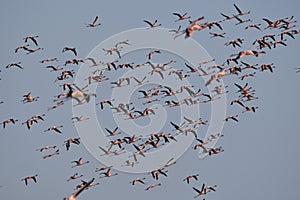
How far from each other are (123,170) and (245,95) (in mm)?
25227

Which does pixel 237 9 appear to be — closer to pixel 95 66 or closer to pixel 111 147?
pixel 95 66

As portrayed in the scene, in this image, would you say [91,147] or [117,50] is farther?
[91,147]

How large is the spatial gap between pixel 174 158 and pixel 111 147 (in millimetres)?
13139

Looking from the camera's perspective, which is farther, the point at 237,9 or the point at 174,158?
the point at 174,158

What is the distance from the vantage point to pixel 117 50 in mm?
66875

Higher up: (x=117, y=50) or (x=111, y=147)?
(x=117, y=50)

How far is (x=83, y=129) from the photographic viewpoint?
82.4 m

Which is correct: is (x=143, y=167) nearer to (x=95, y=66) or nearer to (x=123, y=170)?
(x=123, y=170)

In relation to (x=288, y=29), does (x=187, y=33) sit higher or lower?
lower

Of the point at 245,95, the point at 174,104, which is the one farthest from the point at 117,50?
the point at 245,95

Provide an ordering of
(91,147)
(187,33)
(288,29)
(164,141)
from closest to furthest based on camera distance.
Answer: (187,33), (288,29), (164,141), (91,147)

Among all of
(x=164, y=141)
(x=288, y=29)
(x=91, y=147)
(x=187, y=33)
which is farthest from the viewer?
(x=91, y=147)

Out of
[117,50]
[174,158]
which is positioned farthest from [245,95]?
[174,158]

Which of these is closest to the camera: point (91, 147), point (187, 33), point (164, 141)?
point (187, 33)
